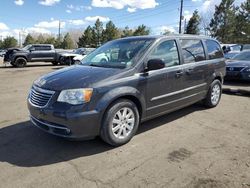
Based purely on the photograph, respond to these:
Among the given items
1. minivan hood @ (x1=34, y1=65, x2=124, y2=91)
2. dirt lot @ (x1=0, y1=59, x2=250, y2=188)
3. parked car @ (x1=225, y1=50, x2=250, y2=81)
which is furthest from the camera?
parked car @ (x1=225, y1=50, x2=250, y2=81)

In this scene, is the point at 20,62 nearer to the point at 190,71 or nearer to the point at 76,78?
the point at 190,71

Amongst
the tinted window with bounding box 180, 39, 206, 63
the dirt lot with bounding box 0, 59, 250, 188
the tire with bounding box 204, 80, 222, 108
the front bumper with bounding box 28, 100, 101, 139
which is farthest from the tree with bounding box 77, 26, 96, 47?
the front bumper with bounding box 28, 100, 101, 139

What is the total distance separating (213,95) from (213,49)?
1.14 m

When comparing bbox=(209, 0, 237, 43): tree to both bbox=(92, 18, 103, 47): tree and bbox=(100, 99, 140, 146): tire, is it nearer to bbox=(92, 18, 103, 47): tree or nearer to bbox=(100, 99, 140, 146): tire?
bbox=(92, 18, 103, 47): tree

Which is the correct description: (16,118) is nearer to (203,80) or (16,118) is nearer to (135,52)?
(135,52)

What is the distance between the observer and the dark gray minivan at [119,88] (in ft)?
12.6

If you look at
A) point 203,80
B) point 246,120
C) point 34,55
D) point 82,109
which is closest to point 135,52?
point 82,109

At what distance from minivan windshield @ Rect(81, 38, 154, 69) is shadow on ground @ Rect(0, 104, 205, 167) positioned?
134 centimetres

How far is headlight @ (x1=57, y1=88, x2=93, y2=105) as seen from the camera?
380cm

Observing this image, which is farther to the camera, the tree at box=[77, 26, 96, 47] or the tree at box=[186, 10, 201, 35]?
the tree at box=[77, 26, 96, 47]

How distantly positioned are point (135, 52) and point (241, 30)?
4263 centimetres

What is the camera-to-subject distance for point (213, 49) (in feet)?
21.5

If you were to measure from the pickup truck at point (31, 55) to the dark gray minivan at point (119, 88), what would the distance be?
54.0ft

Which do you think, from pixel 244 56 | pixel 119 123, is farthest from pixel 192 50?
pixel 244 56
